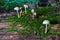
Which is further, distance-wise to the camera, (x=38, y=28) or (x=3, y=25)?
(x=3, y=25)

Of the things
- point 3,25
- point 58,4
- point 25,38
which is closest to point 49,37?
point 25,38

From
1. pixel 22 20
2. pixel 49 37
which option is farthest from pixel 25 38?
pixel 22 20

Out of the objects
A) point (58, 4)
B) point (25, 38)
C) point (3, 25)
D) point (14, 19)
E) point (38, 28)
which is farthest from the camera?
point (58, 4)

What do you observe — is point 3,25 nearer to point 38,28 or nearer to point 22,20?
point 22,20

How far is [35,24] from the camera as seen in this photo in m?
2.63

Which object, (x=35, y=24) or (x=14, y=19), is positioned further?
(x=14, y=19)

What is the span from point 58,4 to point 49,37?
1.76m

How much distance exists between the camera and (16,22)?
2.78 metres

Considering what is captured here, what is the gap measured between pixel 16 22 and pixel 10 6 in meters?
1.20

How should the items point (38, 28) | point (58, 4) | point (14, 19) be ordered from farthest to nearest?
point (58, 4) < point (14, 19) < point (38, 28)

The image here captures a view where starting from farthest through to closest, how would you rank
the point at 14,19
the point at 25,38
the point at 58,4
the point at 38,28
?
1. the point at 58,4
2. the point at 14,19
3. the point at 38,28
4. the point at 25,38

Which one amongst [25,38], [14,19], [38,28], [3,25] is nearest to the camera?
[25,38]

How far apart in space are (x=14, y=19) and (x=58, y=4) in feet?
4.34

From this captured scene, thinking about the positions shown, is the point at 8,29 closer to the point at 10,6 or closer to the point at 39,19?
the point at 39,19
